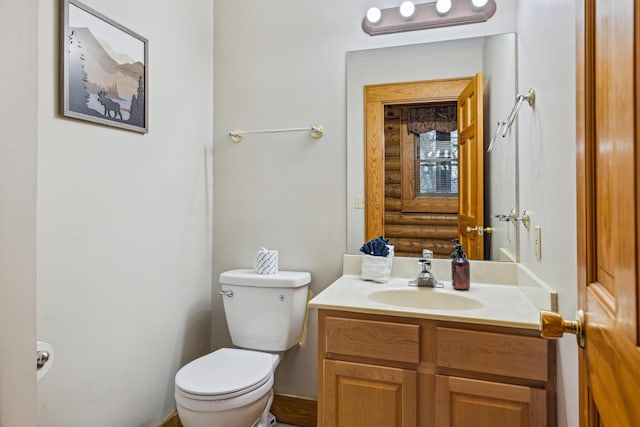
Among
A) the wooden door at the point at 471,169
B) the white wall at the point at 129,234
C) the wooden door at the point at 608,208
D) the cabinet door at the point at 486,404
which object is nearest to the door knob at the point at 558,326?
the wooden door at the point at 608,208

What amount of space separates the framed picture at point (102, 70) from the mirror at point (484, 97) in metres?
1.02

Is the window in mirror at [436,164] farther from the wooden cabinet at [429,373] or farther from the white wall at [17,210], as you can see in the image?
the white wall at [17,210]

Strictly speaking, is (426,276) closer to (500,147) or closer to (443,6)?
(500,147)

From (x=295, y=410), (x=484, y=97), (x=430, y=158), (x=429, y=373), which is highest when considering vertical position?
(x=484, y=97)

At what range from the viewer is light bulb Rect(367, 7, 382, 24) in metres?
1.97

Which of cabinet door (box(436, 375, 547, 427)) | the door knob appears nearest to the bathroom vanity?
cabinet door (box(436, 375, 547, 427))

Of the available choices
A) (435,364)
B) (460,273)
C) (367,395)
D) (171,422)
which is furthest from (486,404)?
(171,422)

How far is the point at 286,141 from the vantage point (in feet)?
7.13

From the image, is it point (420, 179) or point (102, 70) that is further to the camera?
point (420, 179)

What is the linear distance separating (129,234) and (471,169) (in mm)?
1610

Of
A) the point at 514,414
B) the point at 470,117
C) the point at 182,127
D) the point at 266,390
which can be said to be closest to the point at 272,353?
the point at 266,390

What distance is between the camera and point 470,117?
187cm

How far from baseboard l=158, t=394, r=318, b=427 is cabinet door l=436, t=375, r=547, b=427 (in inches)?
37.3

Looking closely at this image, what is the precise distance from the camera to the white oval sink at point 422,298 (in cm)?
166
